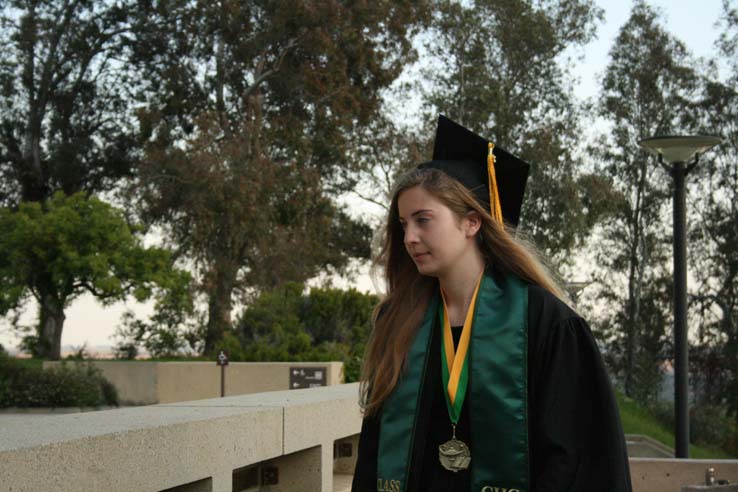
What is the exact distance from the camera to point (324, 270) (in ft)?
121

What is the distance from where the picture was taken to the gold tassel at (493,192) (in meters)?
3.36

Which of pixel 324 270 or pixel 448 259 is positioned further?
pixel 324 270

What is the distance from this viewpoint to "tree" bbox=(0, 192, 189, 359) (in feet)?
90.1

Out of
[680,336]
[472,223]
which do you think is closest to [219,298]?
[680,336]

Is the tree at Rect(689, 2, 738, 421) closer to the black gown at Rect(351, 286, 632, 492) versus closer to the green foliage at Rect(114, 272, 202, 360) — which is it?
the green foliage at Rect(114, 272, 202, 360)

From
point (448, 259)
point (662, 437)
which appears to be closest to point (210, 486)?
point (448, 259)

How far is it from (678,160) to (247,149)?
21.2 meters

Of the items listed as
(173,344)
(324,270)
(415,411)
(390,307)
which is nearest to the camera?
(415,411)

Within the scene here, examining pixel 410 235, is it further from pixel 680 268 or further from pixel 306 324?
pixel 306 324

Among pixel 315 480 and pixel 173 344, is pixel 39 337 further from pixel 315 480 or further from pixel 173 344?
pixel 315 480

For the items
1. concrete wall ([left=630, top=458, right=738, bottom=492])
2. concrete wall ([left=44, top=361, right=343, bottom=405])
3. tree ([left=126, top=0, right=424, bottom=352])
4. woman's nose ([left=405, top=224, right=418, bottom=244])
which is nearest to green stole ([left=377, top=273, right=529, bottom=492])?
woman's nose ([left=405, top=224, right=418, bottom=244])

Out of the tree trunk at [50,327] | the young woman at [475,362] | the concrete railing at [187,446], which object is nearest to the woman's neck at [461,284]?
the young woman at [475,362]

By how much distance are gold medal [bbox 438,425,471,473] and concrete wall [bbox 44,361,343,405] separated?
17.8 m

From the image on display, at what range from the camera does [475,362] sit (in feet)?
10.1
